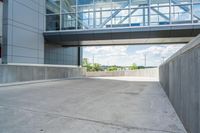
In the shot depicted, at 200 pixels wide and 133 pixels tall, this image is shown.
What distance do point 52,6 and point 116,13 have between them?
795 centimetres

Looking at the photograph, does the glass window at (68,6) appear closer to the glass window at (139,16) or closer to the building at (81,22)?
the building at (81,22)

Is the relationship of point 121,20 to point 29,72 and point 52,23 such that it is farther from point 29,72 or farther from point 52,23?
point 29,72

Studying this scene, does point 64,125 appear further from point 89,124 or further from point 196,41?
point 196,41

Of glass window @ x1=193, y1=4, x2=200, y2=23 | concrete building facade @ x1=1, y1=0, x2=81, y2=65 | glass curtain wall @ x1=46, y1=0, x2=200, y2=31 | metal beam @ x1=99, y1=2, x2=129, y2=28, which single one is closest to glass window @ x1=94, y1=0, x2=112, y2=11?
glass curtain wall @ x1=46, y1=0, x2=200, y2=31

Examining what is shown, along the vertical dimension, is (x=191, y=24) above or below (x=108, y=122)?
above

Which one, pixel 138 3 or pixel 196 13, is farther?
pixel 138 3

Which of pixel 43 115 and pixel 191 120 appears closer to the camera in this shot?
pixel 191 120

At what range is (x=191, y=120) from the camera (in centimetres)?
326

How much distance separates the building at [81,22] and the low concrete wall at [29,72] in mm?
730

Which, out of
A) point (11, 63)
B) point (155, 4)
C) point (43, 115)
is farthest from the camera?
point (155, 4)

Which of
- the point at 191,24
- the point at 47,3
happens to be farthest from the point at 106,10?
the point at 191,24

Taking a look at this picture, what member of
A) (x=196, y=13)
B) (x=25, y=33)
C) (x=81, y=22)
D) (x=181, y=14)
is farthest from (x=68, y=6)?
(x=196, y=13)

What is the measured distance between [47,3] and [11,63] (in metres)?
9.36

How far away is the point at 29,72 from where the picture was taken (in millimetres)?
Answer: 17172
